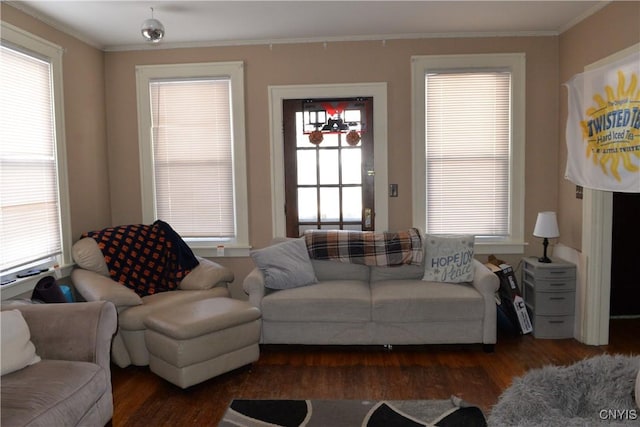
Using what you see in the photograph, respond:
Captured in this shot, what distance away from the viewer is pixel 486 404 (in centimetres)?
299

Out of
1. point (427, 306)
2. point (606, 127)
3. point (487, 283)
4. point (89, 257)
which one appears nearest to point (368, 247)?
point (427, 306)

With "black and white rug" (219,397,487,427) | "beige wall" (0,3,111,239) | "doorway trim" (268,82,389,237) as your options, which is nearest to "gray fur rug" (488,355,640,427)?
"black and white rug" (219,397,487,427)

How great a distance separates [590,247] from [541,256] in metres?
0.76

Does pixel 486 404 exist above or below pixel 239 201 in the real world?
below

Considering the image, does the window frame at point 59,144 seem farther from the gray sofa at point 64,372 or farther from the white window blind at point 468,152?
the white window blind at point 468,152

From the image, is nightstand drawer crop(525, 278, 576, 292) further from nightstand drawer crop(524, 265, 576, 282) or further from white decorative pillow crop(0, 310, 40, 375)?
white decorative pillow crop(0, 310, 40, 375)

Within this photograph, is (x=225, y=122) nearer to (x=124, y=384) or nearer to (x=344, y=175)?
(x=344, y=175)

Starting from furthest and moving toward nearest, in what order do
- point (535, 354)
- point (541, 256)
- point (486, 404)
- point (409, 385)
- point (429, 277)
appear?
1. point (541, 256)
2. point (429, 277)
3. point (535, 354)
4. point (409, 385)
5. point (486, 404)

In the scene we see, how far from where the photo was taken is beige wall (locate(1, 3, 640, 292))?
175 inches

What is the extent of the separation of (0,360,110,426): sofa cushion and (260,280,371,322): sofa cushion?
1473 millimetres

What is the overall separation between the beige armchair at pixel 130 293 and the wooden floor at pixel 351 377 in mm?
182

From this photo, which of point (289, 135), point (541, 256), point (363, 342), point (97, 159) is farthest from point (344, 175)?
point (97, 159)

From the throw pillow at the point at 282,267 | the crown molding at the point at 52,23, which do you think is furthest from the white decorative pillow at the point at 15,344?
the crown molding at the point at 52,23

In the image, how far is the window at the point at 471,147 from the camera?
4.57m
